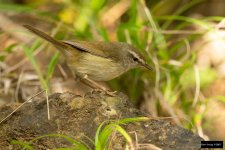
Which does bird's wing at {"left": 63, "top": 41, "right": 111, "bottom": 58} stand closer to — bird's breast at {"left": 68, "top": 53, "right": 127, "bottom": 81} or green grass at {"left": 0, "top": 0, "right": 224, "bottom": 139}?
bird's breast at {"left": 68, "top": 53, "right": 127, "bottom": 81}

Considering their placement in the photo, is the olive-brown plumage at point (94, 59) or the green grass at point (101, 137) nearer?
the green grass at point (101, 137)

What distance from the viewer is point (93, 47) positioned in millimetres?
4746

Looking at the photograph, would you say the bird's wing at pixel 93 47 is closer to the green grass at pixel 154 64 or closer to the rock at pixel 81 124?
the green grass at pixel 154 64

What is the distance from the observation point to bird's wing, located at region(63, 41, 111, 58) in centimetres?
462

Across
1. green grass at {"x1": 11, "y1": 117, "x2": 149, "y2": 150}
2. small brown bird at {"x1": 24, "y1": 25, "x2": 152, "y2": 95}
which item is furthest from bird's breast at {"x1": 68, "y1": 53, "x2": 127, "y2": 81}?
green grass at {"x1": 11, "y1": 117, "x2": 149, "y2": 150}

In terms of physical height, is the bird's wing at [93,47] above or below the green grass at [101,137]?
above

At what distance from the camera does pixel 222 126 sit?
5.68 metres

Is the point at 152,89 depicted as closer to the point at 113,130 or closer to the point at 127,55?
the point at 127,55

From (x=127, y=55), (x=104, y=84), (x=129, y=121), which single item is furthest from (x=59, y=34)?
(x=129, y=121)

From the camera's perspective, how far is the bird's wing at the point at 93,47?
15.2 feet

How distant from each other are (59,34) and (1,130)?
7.99 ft

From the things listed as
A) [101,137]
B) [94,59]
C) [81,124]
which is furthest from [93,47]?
[101,137]

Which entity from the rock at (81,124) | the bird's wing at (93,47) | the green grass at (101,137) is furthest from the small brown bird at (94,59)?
the green grass at (101,137)

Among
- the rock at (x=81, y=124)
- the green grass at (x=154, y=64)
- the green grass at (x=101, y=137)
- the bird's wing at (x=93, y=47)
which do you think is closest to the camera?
the green grass at (x=101, y=137)
